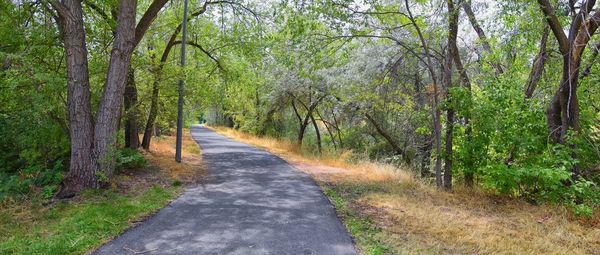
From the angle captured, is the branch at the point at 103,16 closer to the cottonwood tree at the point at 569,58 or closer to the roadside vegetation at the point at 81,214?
the roadside vegetation at the point at 81,214

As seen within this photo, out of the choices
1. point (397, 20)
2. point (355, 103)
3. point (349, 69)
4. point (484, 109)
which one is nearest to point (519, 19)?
point (484, 109)

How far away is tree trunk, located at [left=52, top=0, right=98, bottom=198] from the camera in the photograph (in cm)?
772

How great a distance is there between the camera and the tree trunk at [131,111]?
11915 mm

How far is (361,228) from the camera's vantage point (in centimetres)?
589

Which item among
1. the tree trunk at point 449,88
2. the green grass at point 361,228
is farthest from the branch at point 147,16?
the tree trunk at point 449,88

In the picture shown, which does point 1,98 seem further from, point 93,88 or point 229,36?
point 229,36

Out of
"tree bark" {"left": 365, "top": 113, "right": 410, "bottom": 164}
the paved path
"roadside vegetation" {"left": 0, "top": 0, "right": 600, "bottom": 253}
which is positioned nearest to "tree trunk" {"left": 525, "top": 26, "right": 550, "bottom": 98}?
"roadside vegetation" {"left": 0, "top": 0, "right": 600, "bottom": 253}

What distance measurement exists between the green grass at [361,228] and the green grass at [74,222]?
327 cm

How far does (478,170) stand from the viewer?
8797 millimetres

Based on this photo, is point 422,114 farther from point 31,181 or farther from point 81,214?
point 31,181

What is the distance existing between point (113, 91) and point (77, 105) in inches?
28.0

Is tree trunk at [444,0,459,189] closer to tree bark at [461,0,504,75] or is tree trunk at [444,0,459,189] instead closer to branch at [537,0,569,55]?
tree bark at [461,0,504,75]

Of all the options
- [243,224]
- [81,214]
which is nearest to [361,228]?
[243,224]

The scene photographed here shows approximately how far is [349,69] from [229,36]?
473 centimetres
